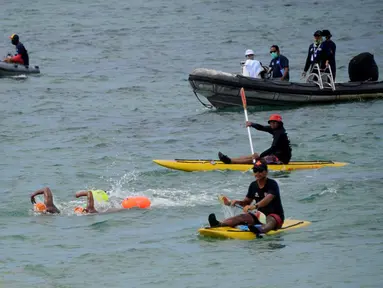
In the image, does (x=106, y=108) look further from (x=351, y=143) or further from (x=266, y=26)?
(x=266, y=26)

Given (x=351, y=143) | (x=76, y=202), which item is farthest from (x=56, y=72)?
(x=76, y=202)

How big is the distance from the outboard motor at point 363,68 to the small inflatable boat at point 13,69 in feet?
36.9

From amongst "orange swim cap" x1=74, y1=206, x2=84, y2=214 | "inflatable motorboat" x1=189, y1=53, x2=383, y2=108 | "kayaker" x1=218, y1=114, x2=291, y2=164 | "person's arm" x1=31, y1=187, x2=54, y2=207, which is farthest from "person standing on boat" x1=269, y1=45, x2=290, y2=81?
"person's arm" x1=31, y1=187, x2=54, y2=207

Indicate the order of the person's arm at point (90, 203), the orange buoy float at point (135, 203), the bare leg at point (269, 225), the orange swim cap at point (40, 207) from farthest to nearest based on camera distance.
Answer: the orange buoy float at point (135, 203) → the orange swim cap at point (40, 207) → the person's arm at point (90, 203) → the bare leg at point (269, 225)

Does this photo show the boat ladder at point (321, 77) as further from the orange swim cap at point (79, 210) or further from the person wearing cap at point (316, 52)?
the orange swim cap at point (79, 210)

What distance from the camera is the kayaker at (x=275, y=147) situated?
59.7ft

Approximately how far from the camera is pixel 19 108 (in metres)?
27.6

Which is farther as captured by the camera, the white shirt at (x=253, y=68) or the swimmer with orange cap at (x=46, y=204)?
the white shirt at (x=253, y=68)

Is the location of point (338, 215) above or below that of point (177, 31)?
below

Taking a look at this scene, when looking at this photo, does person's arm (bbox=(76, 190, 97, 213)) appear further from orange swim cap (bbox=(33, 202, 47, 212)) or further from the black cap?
the black cap

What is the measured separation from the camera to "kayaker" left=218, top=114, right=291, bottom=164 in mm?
18203

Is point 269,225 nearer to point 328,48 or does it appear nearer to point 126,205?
point 126,205

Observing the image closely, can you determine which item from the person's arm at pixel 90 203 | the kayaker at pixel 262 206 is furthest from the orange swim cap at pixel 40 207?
the kayaker at pixel 262 206

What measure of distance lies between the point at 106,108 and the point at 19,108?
2.28m
